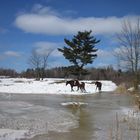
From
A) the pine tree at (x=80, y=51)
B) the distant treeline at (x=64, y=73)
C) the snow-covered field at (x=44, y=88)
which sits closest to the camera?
the snow-covered field at (x=44, y=88)

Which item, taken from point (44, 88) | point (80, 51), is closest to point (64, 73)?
point (80, 51)

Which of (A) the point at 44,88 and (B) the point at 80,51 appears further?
(B) the point at 80,51

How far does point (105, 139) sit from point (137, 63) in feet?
94.4

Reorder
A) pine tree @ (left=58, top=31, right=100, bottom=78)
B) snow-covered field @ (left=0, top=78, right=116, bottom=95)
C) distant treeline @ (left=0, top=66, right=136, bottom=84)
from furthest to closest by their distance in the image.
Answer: distant treeline @ (left=0, top=66, right=136, bottom=84) → pine tree @ (left=58, top=31, right=100, bottom=78) → snow-covered field @ (left=0, top=78, right=116, bottom=95)

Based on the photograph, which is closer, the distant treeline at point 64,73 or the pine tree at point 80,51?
the pine tree at point 80,51

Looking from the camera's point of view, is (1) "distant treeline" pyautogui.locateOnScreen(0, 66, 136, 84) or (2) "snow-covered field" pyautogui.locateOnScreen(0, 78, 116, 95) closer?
(2) "snow-covered field" pyautogui.locateOnScreen(0, 78, 116, 95)

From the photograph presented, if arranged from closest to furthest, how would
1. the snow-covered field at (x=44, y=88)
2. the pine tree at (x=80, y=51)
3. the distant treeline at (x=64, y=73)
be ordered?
the snow-covered field at (x=44, y=88) < the pine tree at (x=80, y=51) < the distant treeline at (x=64, y=73)

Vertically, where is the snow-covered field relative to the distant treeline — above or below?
below

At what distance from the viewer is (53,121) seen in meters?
13.6

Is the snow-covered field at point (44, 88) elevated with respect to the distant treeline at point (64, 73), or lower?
lower

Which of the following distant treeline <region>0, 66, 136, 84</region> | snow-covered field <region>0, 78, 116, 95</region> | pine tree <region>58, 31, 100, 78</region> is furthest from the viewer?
distant treeline <region>0, 66, 136, 84</region>

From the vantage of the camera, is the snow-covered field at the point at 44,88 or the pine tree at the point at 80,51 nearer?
the snow-covered field at the point at 44,88

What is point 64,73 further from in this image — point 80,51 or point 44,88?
point 44,88

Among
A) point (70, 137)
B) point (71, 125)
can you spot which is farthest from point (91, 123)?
point (70, 137)
